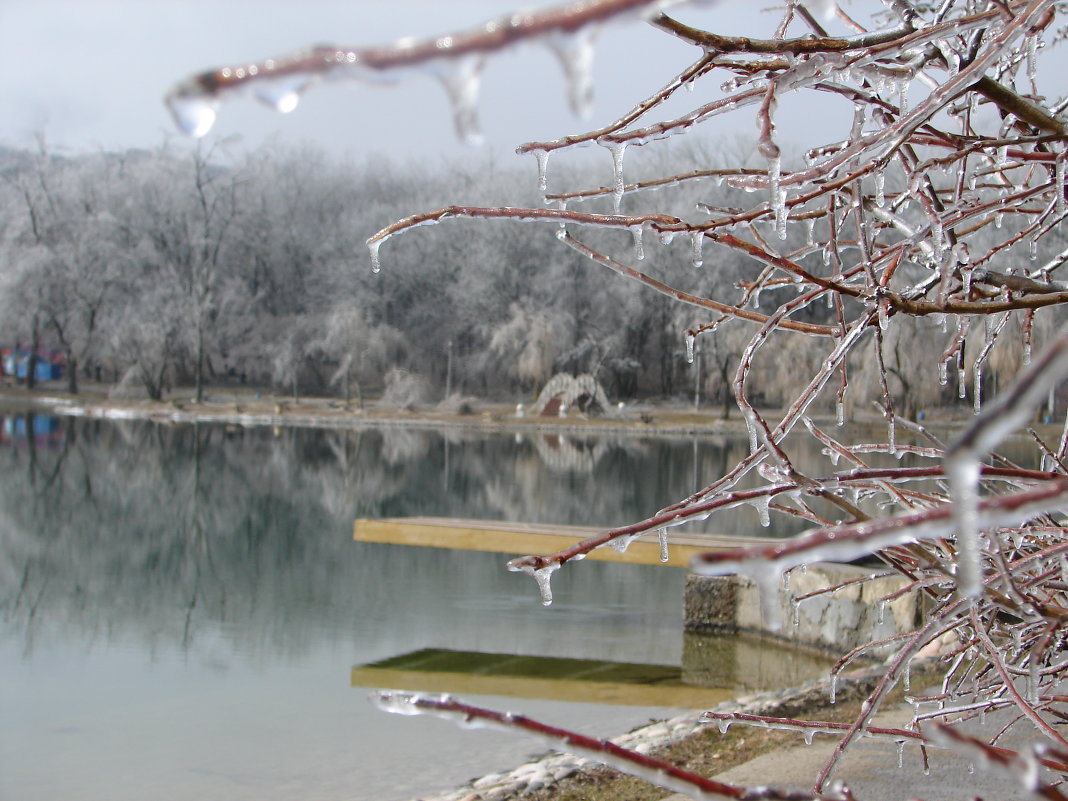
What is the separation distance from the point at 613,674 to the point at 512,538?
117 cm

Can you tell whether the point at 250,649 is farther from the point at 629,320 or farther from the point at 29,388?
the point at 29,388

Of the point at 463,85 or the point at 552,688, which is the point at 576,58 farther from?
the point at 552,688

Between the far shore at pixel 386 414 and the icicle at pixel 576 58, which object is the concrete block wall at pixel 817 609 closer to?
the icicle at pixel 576 58

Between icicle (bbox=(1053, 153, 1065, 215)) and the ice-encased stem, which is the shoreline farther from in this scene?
the ice-encased stem

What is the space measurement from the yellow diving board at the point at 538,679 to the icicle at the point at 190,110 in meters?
5.63

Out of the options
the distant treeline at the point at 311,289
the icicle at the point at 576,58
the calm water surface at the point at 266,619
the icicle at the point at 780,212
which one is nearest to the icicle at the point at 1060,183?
the icicle at the point at 780,212

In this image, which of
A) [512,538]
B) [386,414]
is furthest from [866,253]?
[386,414]

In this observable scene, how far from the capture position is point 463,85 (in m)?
0.61

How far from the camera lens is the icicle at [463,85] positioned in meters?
0.59

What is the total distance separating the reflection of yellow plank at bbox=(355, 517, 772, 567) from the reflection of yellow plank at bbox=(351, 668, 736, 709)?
791mm

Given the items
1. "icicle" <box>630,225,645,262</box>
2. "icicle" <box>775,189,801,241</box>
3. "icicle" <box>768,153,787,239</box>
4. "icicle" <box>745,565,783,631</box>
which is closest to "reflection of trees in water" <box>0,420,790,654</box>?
"icicle" <box>630,225,645,262</box>

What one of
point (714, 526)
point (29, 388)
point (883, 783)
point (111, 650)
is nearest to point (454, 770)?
point (883, 783)

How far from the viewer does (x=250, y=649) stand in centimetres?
752

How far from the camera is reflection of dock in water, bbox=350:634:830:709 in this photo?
20.4 feet
